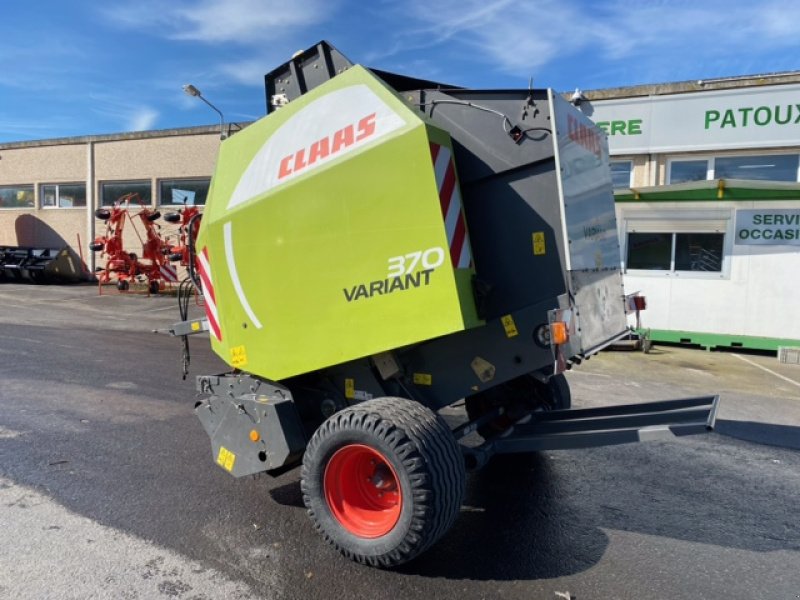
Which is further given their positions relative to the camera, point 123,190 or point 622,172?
point 123,190

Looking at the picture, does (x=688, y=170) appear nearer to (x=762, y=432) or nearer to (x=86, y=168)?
(x=762, y=432)

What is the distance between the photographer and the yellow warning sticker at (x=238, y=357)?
3.77 m

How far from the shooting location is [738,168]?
10.8m

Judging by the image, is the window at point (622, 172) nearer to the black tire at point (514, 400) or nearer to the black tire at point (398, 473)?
the black tire at point (514, 400)

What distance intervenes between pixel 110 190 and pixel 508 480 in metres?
21.5

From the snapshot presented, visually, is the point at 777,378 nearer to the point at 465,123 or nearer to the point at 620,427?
the point at 620,427

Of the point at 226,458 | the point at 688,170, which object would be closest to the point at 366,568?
the point at 226,458

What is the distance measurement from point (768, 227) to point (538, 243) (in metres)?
8.82

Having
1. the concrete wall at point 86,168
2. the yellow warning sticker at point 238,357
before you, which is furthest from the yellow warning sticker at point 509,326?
the concrete wall at point 86,168

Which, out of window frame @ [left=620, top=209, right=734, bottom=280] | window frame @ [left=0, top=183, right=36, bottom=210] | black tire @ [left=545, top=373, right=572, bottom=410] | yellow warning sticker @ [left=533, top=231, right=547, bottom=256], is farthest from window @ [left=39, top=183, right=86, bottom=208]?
yellow warning sticker @ [left=533, top=231, right=547, bottom=256]

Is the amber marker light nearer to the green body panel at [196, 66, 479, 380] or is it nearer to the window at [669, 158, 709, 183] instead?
the green body panel at [196, 66, 479, 380]

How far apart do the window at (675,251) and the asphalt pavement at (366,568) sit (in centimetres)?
466

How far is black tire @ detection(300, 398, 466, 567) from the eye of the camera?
291cm

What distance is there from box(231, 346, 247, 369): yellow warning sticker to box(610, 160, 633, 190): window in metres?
9.70
